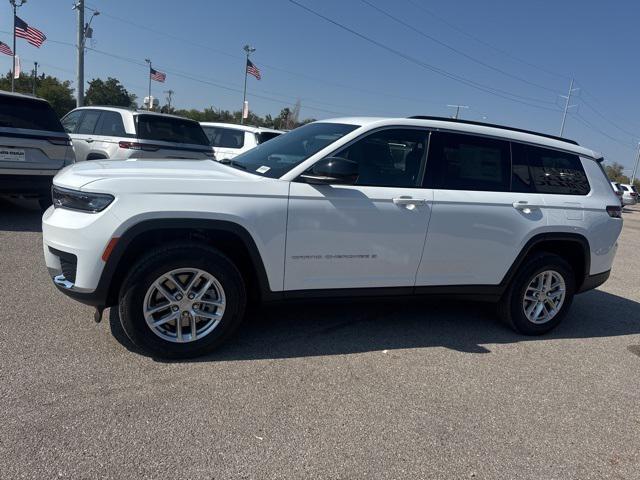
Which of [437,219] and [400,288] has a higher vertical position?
[437,219]

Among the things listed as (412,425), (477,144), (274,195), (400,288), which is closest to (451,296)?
(400,288)

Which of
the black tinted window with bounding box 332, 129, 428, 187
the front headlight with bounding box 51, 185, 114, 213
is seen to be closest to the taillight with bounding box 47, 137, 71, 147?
the front headlight with bounding box 51, 185, 114, 213

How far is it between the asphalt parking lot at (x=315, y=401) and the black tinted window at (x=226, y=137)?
26.0ft

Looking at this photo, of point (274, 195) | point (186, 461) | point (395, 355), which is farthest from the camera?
point (395, 355)

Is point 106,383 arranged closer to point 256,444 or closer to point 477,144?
point 256,444

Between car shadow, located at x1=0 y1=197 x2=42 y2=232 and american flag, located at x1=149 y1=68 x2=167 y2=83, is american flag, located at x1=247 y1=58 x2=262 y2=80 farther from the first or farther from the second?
car shadow, located at x1=0 y1=197 x2=42 y2=232

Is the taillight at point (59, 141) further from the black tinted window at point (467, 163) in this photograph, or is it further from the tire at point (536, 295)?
the tire at point (536, 295)

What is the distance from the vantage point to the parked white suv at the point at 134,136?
8.80 meters

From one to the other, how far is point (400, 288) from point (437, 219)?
65 cm

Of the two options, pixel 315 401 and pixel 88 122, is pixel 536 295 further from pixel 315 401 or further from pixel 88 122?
pixel 88 122

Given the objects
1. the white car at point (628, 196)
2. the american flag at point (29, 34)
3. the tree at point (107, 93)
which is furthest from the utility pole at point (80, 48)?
the tree at point (107, 93)

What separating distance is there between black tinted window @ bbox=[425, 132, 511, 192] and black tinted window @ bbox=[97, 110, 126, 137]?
6.62m

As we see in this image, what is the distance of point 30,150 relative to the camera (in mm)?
7008

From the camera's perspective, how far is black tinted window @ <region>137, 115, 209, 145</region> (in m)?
8.89
